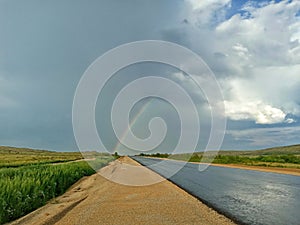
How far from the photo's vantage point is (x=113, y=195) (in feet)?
64.4

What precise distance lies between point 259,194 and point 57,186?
496 inches

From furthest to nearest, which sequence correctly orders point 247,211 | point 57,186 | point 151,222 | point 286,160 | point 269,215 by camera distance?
point 286,160 < point 57,186 < point 247,211 < point 269,215 < point 151,222

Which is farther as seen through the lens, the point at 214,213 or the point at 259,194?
the point at 259,194

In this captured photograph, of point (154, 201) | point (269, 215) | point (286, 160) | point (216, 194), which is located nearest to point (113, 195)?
point (154, 201)

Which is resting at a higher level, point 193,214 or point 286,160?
point 286,160

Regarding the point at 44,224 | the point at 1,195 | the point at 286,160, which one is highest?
the point at 286,160

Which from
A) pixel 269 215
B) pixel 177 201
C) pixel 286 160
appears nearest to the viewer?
pixel 269 215

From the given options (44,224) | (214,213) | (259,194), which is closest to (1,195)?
(44,224)

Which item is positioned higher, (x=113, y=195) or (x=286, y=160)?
(x=286, y=160)

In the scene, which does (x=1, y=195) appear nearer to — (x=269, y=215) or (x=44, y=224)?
(x=44, y=224)

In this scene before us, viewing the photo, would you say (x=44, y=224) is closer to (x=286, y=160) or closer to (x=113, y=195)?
(x=113, y=195)

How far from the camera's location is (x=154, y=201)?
16.7 m

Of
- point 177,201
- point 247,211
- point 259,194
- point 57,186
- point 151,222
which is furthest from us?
point 57,186

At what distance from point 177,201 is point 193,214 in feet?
11.0
